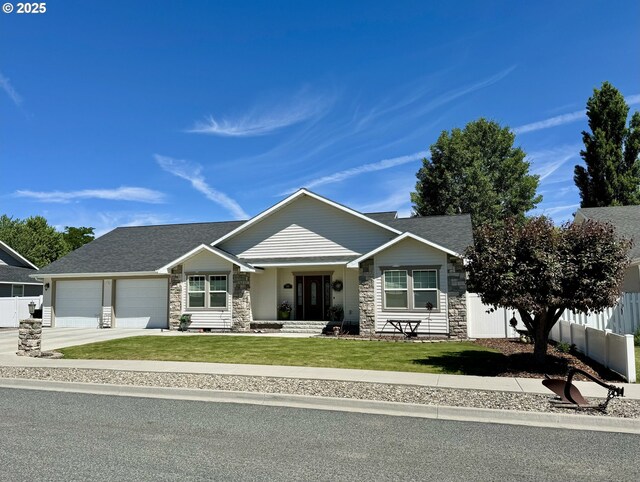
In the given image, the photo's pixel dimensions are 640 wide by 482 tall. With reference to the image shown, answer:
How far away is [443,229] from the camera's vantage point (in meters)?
23.1

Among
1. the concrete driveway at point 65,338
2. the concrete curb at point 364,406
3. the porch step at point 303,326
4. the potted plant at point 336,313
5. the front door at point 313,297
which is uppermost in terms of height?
the front door at point 313,297

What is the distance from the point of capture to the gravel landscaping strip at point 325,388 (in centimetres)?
778

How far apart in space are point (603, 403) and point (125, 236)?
1053 inches

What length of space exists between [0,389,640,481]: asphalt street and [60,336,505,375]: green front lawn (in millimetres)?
4386

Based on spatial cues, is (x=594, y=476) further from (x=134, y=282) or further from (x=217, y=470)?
(x=134, y=282)

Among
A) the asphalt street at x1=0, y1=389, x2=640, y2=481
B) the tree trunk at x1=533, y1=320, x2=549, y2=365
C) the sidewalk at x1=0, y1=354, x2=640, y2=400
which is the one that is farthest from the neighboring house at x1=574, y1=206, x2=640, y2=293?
the asphalt street at x1=0, y1=389, x2=640, y2=481

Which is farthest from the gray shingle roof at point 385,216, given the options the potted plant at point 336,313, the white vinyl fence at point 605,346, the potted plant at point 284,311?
the white vinyl fence at point 605,346

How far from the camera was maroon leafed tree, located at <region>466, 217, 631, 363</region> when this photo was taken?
1028 centimetres

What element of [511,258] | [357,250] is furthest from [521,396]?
[357,250]

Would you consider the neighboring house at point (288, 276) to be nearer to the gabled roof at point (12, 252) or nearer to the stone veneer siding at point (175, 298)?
the stone veneer siding at point (175, 298)

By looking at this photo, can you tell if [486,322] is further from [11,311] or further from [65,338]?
[11,311]

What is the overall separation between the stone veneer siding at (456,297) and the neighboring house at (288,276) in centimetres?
4

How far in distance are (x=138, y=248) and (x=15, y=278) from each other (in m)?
9.06

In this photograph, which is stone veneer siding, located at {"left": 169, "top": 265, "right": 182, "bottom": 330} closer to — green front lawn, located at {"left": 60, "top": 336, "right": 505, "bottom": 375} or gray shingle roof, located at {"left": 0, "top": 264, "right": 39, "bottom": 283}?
green front lawn, located at {"left": 60, "top": 336, "right": 505, "bottom": 375}
